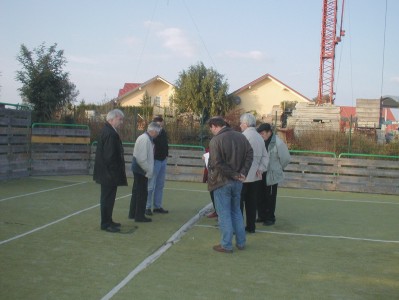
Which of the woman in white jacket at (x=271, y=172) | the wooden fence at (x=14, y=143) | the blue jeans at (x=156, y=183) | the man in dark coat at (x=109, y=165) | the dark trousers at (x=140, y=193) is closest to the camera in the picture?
the man in dark coat at (x=109, y=165)

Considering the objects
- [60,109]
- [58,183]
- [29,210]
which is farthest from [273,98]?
[29,210]

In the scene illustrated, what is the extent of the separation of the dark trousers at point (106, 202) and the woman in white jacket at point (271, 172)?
2.61 m

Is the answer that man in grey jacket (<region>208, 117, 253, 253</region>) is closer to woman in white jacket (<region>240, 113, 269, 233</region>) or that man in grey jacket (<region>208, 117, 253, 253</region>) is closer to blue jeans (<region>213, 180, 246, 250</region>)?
blue jeans (<region>213, 180, 246, 250</region>)

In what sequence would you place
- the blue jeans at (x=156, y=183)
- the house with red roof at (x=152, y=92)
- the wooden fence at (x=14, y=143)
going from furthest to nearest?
1. the house with red roof at (x=152, y=92)
2. the wooden fence at (x=14, y=143)
3. the blue jeans at (x=156, y=183)

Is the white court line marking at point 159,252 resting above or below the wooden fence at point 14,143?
below

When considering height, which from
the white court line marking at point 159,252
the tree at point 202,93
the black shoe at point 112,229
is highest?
the tree at point 202,93

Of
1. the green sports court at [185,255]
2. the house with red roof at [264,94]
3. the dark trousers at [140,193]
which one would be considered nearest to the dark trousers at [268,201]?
the green sports court at [185,255]

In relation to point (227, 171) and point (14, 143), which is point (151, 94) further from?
point (227, 171)

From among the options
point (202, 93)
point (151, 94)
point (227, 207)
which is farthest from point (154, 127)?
point (151, 94)

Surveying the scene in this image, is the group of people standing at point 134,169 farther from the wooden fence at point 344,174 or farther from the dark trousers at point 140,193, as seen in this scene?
the wooden fence at point 344,174

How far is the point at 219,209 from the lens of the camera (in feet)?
18.7

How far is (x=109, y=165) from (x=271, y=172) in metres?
2.74

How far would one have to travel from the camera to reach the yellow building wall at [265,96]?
41.0 metres

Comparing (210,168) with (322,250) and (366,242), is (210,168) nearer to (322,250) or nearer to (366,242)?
(322,250)
